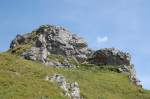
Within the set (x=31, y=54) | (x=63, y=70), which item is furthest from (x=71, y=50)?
(x=63, y=70)

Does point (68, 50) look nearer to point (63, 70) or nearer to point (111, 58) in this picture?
point (111, 58)

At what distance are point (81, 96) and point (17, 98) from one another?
1572 centimetres

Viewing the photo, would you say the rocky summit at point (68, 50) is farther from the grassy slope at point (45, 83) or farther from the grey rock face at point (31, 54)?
the grassy slope at point (45, 83)

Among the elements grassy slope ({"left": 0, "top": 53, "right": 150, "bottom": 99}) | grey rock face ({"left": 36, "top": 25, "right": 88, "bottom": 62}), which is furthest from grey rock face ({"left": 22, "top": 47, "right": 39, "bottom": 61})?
grassy slope ({"left": 0, "top": 53, "right": 150, "bottom": 99})

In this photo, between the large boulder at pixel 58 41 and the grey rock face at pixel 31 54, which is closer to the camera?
the grey rock face at pixel 31 54

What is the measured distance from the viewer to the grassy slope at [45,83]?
51109 mm

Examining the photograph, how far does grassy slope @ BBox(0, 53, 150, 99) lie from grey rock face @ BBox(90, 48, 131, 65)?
9.15m

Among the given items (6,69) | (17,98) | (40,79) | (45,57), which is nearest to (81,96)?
(40,79)

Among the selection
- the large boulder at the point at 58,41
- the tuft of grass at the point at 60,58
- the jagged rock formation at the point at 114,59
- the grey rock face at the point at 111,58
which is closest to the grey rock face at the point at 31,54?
the tuft of grass at the point at 60,58

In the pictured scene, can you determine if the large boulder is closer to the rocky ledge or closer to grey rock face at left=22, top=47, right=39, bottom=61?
the rocky ledge

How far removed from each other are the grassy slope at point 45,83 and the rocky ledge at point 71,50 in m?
8.94

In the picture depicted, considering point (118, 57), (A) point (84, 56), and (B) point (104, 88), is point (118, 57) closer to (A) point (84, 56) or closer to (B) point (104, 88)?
(A) point (84, 56)

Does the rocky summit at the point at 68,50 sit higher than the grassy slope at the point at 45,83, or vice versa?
the rocky summit at the point at 68,50

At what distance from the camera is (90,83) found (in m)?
81.8
